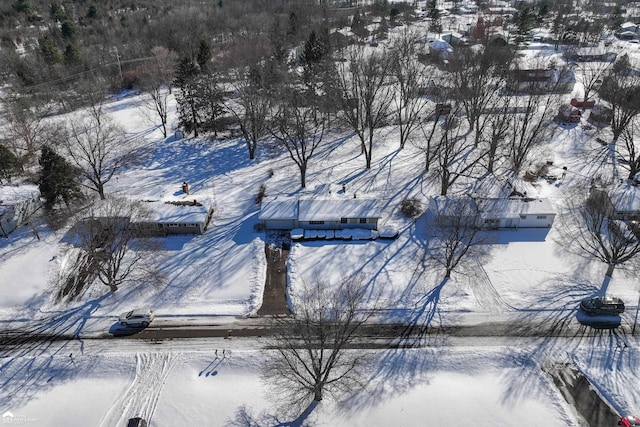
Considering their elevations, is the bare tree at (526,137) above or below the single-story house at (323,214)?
above

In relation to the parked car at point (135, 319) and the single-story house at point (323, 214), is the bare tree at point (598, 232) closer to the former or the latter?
the single-story house at point (323, 214)

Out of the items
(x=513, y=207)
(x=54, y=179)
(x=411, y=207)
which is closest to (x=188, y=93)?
(x=54, y=179)

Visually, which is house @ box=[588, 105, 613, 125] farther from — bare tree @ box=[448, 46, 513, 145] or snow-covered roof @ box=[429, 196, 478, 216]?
snow-covered roof @ box=[429, 196, 478, 216]

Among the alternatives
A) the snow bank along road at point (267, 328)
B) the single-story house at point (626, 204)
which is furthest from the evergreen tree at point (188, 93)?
the single-story house at point (626, 204)

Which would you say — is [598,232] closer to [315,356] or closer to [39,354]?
[315,356]

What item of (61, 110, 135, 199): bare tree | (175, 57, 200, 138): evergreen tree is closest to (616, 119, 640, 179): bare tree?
(175, 57, 200, 138): evergreen tree

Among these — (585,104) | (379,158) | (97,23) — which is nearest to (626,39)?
(585,104)

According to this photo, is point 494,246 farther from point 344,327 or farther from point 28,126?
point 28,126
